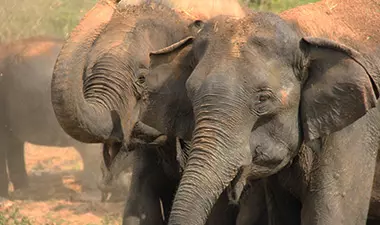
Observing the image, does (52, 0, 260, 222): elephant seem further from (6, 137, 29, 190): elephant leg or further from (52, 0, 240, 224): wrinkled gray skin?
(6, 137, 29, 190): elephant leg

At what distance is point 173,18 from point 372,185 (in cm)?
174

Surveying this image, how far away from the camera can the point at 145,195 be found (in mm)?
7559

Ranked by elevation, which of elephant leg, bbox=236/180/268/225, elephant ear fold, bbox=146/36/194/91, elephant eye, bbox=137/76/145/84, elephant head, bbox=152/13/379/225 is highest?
elephant head, bbox=152/13/379/225

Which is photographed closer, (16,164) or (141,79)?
(141,79)

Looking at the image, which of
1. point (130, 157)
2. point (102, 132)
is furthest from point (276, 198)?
point (130, 157)

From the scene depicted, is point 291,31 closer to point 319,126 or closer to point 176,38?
point 319,126

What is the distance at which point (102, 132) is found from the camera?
22.7ft

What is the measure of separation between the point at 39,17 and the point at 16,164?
3.00 m

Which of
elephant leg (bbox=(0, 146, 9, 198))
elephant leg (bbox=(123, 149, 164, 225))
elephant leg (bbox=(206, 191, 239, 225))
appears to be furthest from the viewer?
elephant leg (bbox=(0, 146, 9, 198))

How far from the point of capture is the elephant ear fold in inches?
247

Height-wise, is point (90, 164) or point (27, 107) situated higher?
point (27, 107)

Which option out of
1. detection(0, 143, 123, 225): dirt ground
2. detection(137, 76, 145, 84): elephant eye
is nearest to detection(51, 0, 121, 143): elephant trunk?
detection(137, 76, 145, 84): elephant eye

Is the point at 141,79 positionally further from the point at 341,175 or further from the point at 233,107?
the point at 233,107

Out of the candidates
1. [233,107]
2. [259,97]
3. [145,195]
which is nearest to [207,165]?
[233,107]
